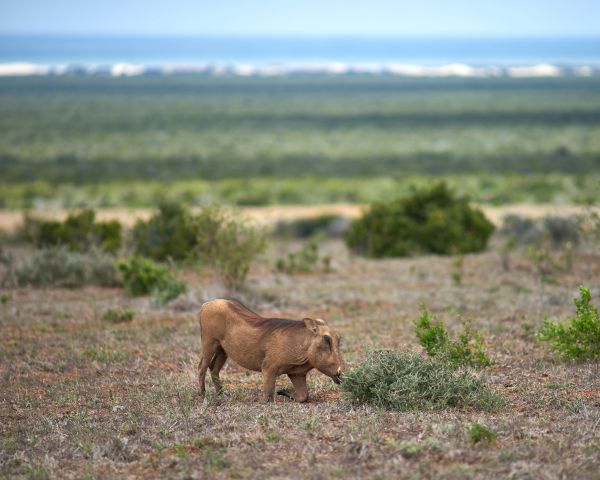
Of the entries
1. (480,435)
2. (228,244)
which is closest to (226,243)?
(228,244)

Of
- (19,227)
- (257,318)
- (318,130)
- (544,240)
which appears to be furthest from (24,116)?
(257,318)

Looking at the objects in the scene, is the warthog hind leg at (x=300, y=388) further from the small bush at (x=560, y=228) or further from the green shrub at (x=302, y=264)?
the small bush at (x=560, y=228)

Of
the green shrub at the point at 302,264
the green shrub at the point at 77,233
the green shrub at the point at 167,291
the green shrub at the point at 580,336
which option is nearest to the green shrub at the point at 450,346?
the green shrub at the point at 580,336

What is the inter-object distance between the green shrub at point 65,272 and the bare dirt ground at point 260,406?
1.15 m

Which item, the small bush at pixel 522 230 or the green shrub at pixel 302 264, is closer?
the green shrub at pixel 302 264

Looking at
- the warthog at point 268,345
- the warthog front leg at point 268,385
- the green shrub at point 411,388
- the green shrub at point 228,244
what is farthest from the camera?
the green shrub at point 228,244

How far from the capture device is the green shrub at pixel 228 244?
1369cm

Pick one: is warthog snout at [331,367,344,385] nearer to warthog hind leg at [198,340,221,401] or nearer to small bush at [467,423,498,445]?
warthog hind leg at [198,340,221,401]

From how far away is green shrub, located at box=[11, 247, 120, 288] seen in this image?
14984mm

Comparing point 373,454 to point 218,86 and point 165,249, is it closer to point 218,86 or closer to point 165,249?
point 165,249

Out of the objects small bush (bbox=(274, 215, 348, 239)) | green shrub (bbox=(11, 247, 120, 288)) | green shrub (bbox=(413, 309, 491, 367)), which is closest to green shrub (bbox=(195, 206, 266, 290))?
green shrub (bbox=(11, 247, 120, 288))

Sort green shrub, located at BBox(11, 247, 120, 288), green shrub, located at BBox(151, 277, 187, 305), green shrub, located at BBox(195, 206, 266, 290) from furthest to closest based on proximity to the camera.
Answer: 1. green shrub, located at BBox(11, 247, 120, 288)
2. green shrub, located at BBox(195, 206, 266, 290)
3. green shrub, located at BBox(151, 277, 187, 305)

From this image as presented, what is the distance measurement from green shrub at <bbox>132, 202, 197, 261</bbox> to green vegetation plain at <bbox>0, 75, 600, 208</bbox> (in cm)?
801

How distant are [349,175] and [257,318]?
38.0 metres
